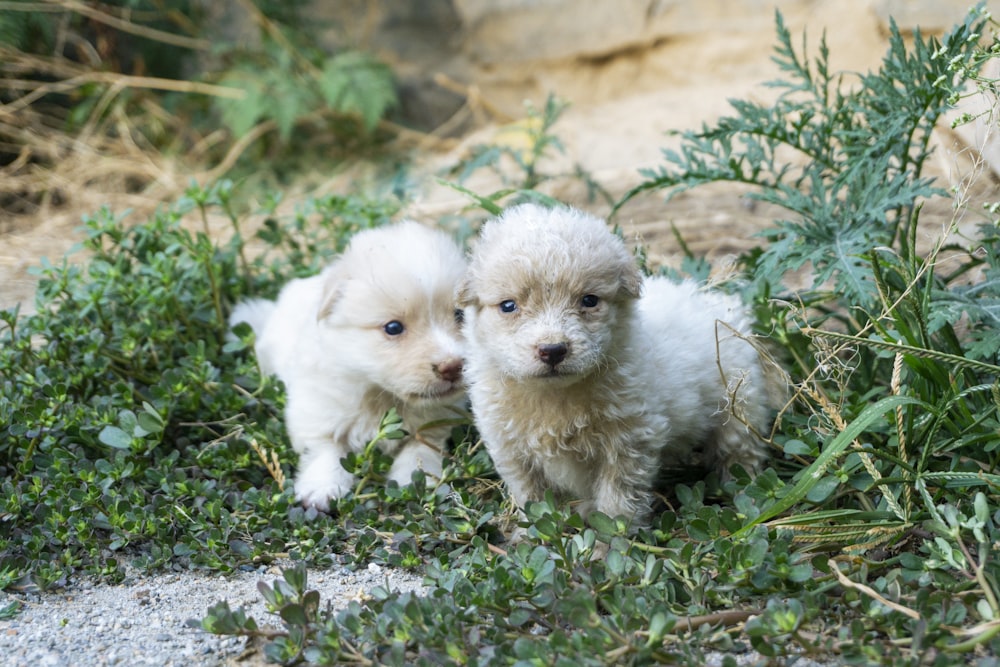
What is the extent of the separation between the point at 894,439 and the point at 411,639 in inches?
72.7

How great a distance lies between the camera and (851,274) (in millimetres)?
3541

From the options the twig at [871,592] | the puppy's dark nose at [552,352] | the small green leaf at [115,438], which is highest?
the puppy's dark nose at [552,352]

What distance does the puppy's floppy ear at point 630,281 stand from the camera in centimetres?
314

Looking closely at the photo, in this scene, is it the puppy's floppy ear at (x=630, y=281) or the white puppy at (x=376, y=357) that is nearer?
the puppy's floppy ear at (x=630, y=281)

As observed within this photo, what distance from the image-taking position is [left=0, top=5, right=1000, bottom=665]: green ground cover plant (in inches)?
106

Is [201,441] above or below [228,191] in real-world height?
below

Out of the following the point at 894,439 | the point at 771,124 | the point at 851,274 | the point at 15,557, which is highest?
the point at 771,124

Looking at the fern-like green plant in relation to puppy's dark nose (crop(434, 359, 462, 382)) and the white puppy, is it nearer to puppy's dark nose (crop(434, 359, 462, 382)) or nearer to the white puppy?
the white puppy

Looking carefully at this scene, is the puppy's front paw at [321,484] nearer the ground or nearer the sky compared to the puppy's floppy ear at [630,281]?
nearer the ground

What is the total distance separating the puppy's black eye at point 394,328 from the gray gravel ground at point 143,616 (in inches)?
35.6

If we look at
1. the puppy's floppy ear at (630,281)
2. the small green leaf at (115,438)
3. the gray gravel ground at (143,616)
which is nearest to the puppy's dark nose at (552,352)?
the puppy's floppy ear at (630,281)

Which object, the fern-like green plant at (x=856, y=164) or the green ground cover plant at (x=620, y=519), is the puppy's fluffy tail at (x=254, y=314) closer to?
the green ground cover plant at (x=620, y=519)

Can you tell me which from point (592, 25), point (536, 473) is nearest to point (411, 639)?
point (536, 473)

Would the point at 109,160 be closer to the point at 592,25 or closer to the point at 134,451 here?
the point at 592,25
